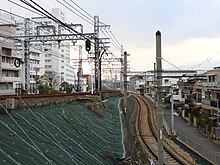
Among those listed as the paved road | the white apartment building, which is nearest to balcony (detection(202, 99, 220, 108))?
the paved road

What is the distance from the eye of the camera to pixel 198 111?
32.0m

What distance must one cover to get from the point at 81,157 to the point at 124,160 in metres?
2.29

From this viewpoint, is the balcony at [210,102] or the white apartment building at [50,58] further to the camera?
the white apartment building at [50,58]

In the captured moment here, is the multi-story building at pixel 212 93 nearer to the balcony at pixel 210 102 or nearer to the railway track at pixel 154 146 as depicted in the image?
the balcony at pixel 210 102

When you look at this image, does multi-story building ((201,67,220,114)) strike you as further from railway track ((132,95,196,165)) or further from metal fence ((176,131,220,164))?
metal fence ((176,131,220,164))

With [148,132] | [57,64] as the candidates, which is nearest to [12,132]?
[148,132]

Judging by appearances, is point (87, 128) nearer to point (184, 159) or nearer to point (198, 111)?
point (184, 159)

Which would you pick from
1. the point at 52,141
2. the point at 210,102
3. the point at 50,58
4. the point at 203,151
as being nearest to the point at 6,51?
the point at 210,102

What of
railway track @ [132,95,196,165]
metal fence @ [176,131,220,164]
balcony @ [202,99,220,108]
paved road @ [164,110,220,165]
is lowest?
paved road @ [164,110,220,165]

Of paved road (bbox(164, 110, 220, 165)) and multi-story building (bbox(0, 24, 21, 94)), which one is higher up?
multi-story building (bbox(0, 24, 21, 94))

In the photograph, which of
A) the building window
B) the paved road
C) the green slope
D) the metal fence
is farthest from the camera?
the building window

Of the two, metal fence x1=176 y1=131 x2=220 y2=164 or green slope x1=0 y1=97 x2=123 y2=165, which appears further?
metal fence x1=176 y1=131 x2=220 y2=164

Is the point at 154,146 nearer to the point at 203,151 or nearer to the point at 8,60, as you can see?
the point at 203,151

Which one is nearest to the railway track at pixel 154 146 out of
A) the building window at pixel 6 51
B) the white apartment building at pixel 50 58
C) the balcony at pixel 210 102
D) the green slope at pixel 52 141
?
the green slope at pixel 52 141
